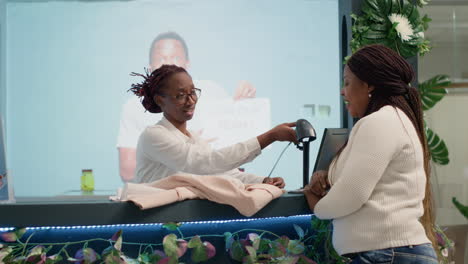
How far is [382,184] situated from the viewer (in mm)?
2070

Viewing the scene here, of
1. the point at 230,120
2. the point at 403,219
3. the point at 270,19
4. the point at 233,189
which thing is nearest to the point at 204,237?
the point at 233,189

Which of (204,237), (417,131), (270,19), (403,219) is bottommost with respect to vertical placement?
(204,237)

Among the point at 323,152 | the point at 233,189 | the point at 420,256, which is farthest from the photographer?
the point at 323,152

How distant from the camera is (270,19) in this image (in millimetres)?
6453

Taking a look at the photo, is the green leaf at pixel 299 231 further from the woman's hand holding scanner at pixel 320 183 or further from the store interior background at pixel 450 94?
the store interior background at pixel 450 94

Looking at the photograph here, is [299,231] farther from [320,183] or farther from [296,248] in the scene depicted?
[320,183]

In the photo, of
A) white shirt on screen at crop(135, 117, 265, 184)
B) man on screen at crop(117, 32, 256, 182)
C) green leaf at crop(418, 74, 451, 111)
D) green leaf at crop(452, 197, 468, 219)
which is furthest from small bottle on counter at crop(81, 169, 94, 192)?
green leaf at crop(452, 197, 468, 219)

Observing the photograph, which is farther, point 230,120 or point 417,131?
point 230,120

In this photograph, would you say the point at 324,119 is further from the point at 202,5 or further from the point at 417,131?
the point at 417,131

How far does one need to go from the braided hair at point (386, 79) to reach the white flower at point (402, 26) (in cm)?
136

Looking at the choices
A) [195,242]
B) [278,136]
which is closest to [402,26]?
[278,136]

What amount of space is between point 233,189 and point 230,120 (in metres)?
3.99

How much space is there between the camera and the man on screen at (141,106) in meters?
6.26

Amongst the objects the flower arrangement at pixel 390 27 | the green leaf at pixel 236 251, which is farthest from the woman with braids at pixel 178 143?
the flower arrangement at pixel 390 27
